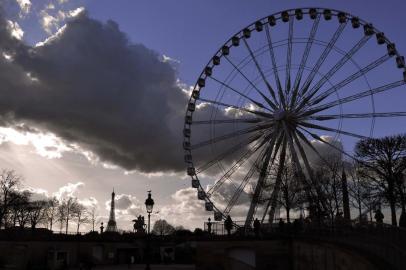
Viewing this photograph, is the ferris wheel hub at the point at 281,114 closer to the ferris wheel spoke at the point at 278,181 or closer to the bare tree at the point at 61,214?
the ferris wheel spoke at the point at 278,181

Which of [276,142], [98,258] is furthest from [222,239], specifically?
[98,258]

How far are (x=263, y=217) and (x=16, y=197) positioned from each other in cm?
5044

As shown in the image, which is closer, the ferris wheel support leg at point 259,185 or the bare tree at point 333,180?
the ferris wheel support leg at point 259,185

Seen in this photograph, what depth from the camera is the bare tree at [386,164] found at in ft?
162

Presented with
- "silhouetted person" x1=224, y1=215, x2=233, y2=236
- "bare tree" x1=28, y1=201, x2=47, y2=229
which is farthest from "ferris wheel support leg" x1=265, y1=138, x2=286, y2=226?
"bare tree" x1=28, y1=201, x2=47, y2=229

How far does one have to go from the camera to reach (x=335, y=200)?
187 ft

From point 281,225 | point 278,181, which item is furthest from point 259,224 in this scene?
point 278,181

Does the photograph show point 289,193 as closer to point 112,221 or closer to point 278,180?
point 278,180

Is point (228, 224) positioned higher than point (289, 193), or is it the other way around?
point (289, 193)

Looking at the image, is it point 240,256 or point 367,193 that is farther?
point 367,193

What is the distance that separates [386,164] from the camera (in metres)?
50.5

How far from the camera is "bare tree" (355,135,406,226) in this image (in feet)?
162

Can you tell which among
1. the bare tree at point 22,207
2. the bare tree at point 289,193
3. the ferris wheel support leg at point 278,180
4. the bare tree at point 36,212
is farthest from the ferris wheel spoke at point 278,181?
the bare tree at point 36,212

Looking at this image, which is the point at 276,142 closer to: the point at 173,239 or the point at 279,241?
the point at 279,241
